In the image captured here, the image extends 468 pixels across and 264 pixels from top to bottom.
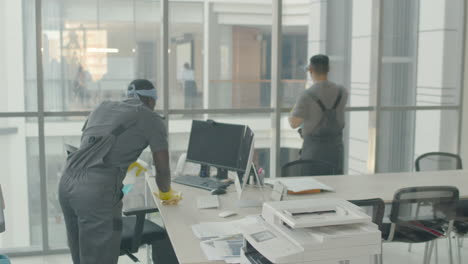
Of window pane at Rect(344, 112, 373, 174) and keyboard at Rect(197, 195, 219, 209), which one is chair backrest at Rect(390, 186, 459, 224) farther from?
window pane at Rect(344, 112, 373, 174)

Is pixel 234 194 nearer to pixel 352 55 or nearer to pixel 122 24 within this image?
pixel 122 24

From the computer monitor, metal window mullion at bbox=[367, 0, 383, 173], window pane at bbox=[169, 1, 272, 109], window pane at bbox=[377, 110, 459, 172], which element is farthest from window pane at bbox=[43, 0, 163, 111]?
window pane at bbox=[377, 110, 459, 172]

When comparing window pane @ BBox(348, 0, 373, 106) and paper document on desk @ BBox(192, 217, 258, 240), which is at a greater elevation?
window pane @ BBox(348, 0, 373, 106)

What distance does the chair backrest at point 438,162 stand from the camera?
15.9ft

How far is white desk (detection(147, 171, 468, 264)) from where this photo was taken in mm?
2759

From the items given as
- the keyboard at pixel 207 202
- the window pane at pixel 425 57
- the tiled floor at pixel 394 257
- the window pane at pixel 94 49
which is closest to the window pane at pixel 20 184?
the tiled floor at pixel 394 257

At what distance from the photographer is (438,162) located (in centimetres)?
509

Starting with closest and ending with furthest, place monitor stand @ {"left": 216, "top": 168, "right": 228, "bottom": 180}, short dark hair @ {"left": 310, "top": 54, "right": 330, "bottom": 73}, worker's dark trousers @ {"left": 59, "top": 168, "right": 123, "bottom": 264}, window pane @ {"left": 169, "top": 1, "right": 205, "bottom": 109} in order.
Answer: worker's dark trousers @ {"left": 59, "top": 168, "right": 123, "bottom": 264}, monitor stand @ {"left": 216, "top": 168, "right": 228, "bottom": 180}, short dark hair @ {"left": 310, "top": 54, "right": 330, "bottom": 73}, window pane @ {"left": 169, "top": 1, "right": 205, "bottom": 109}

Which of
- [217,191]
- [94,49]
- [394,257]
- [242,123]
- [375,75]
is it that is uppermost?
[94,49]

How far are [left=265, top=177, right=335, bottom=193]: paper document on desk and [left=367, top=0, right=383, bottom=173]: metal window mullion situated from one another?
5.99 feet

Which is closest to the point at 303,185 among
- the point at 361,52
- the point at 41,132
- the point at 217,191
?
the point at 217,191

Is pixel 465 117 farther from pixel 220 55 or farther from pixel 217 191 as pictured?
pixel 217 191

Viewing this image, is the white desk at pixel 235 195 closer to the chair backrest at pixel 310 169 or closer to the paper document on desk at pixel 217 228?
the paper document on desk at pixel 217 228

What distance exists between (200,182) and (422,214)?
1.57 m
